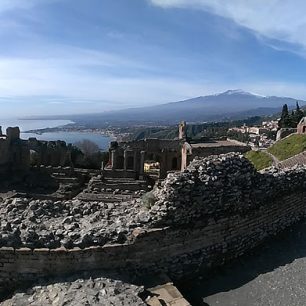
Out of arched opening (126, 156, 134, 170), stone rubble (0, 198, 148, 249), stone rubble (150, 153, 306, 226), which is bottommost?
arched opening (126, 156, 134, 170)

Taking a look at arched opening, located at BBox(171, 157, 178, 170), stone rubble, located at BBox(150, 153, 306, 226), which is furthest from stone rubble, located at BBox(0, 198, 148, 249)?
arched opening, located at BBox(171, 157, 178, 170)

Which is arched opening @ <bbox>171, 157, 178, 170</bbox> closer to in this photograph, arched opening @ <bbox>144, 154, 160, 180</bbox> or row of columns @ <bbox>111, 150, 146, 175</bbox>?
arched opening @ <bbox>144, 154, 160, 180</bbox>

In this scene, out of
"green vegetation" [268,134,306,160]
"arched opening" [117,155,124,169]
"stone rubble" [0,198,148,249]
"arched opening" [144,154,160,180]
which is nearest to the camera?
"stone rubble" [0,198,148,249]

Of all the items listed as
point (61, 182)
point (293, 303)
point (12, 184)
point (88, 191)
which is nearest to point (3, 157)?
point (12, 184)

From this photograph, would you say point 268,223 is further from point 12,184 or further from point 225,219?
point 12,184

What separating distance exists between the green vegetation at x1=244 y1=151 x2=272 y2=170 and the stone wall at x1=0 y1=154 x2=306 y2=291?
1279 centimetres

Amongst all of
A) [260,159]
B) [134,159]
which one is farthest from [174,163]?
[260,159]

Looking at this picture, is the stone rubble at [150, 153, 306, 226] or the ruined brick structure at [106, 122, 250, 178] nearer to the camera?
the stone rubble at [150, 153, 306, 226]

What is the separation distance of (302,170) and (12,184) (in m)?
22.7

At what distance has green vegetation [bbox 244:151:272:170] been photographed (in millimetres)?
24225

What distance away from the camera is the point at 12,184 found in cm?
3019

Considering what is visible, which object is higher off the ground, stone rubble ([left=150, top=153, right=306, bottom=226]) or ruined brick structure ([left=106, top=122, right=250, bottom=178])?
stone rubble ([left=150, top=153, right=306, bottom=226])

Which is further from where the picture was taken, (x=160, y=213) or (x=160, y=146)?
A: (x=160, y=146)

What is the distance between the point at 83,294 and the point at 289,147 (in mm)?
22304
